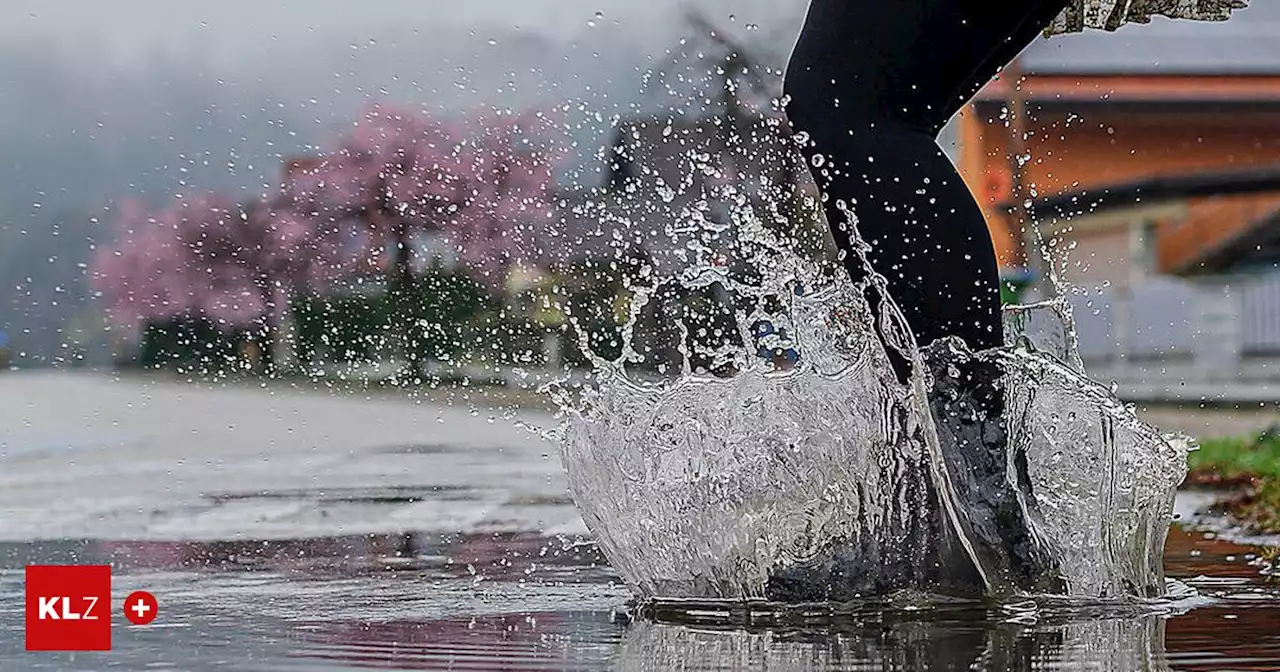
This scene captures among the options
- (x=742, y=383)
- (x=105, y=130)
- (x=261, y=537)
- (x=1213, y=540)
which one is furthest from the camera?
(x=105, y=130)

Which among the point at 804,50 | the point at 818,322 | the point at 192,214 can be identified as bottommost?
the point at 818,322

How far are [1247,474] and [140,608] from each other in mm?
2814

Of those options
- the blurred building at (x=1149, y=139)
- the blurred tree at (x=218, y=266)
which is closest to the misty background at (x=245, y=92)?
the blurred tree at (x=218, y=266)

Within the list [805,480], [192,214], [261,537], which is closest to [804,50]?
[805,480]

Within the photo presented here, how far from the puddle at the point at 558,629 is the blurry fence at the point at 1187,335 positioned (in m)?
10.7

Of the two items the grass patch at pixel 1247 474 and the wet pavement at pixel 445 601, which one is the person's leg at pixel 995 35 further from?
the grass patch at pixel 1247 474

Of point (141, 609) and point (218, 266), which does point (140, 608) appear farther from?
point (218, 266)

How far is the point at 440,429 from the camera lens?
765 centimetres

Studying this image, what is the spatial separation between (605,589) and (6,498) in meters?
2.40

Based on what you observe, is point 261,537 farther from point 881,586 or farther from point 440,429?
point 440,429

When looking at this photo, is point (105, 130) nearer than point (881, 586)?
No

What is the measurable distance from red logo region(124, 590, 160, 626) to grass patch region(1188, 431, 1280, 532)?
1.42 m

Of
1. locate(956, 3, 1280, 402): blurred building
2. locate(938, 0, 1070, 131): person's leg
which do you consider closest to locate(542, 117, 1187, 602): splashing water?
locate(938, 0, 1070, 131): person's leg

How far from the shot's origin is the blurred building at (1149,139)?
59.2 feet
